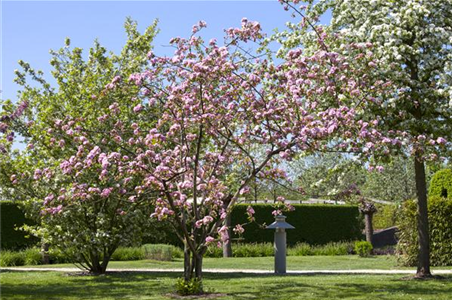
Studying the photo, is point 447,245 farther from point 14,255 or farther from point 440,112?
Answer: point 14,255

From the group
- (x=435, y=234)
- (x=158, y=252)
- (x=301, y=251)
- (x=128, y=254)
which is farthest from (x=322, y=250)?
(x=128, y=254)

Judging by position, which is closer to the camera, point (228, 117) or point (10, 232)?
point (228, 117)

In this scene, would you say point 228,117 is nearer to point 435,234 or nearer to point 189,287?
point 189,287

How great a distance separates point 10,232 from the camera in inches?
1060

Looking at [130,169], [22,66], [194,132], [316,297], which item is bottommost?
[316,297]

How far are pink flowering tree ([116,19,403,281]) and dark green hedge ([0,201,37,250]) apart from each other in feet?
50.1

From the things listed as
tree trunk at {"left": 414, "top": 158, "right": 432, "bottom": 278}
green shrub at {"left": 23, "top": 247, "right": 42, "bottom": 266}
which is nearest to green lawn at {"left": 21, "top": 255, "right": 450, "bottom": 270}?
green shrub at {"left": 23, "top": 247, "right": 42, "bottom": 266}

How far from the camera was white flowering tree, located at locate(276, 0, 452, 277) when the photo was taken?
14.5 m

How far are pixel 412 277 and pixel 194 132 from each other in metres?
6.56

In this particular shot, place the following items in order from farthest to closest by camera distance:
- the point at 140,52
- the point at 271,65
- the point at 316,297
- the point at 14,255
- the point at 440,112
Answer: the point at 14,255 < the point at 140,52 < the point at 440,112 < the point at 271,65 < the point at 316,297

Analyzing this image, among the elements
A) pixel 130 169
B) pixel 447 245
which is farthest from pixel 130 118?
pixel 447 245

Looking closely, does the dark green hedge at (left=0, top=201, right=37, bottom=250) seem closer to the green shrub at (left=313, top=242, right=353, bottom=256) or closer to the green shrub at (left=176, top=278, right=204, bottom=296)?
the green shrub at (left=313, top=242, right=353, bottom=256)

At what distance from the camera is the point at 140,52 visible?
1950 cm

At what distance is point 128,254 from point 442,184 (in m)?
12.3
